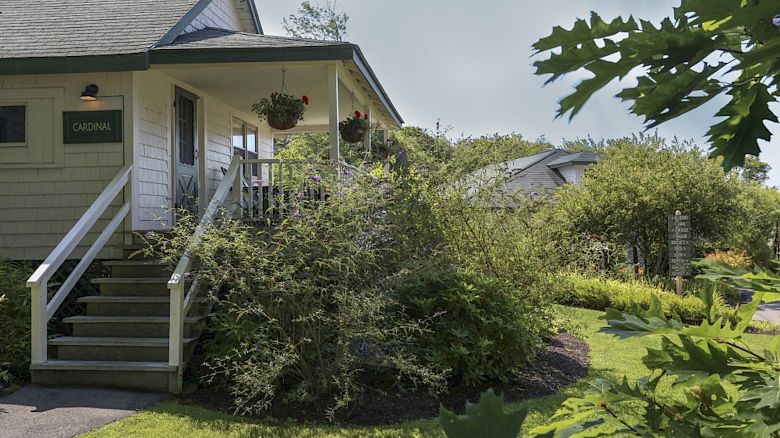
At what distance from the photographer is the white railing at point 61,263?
6.18 m

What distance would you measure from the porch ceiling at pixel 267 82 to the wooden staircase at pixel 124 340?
287 cm

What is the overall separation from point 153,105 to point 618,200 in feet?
39.0

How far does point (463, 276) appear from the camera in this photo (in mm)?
6797

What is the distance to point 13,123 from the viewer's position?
8430mm

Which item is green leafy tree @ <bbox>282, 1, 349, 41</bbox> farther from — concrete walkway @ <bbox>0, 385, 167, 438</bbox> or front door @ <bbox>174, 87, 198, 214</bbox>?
concrete walkway @ <bbox>0, 385, 167, 438</bbox>

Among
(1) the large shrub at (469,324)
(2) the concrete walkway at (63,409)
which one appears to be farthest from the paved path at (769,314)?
(2) the concrete walkway at (63,409)

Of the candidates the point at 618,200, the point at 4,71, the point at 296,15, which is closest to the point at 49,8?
the point at 4,71

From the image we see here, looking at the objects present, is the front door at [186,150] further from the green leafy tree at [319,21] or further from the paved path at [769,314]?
the green leafy tree at [319,21]

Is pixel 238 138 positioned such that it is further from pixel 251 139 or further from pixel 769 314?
pixel 769 314

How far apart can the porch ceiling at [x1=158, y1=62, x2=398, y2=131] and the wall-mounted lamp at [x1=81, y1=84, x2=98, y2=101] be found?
864mm

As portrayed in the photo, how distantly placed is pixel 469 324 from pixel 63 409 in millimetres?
3930

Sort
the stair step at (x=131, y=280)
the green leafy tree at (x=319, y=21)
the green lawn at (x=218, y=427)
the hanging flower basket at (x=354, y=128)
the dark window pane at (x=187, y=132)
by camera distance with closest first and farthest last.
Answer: the green lawn at (x=218, y=427) → the stair step at (x=131, y=280) → the hanging flower basket at (x=354, y=128) → the dark window pane at (x=187, y=132) → the green leafy tree at (x=319, y=21)

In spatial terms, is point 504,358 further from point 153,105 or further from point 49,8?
point 49,8

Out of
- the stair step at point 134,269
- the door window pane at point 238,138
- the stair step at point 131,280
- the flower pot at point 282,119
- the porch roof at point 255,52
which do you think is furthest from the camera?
the door window pane at point 238,138
